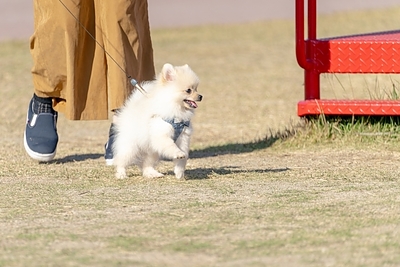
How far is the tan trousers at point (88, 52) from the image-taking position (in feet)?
16.9

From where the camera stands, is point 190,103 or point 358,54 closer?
point 190,103

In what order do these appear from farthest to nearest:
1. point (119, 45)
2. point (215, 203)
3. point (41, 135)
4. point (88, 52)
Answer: point (41, 135)
point (88, 52)
point (119, 45)
point (215, 203)

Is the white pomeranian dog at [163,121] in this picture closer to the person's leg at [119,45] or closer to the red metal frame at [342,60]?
the person's leg at [119,45]

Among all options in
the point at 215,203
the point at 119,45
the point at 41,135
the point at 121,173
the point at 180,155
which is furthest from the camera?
the point at 41,135

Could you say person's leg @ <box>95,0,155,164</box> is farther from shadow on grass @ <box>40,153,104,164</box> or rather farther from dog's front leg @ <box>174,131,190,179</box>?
dog's front leg @ <box>174,131,190,179</box>

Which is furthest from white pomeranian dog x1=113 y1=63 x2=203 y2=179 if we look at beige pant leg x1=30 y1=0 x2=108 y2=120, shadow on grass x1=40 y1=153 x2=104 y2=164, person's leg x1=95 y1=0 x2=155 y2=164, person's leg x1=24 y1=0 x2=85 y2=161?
shadow on grass x1=40 y1=153 x2=104 y2=164

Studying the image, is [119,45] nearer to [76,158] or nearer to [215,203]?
[76,158]

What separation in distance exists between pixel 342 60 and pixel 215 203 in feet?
6.63

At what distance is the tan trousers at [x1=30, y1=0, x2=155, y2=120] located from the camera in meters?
5.16

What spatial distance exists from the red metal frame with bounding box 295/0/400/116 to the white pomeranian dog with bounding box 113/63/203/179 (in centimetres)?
136

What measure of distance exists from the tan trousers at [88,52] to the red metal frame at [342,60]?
3.41ft

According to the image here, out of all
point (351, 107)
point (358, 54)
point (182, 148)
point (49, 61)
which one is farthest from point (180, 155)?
point (358, 54)

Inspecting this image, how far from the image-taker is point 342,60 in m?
5.75

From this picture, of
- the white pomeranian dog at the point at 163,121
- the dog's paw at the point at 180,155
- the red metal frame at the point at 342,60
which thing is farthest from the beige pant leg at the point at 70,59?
the red metal frame at the point at 342,60
